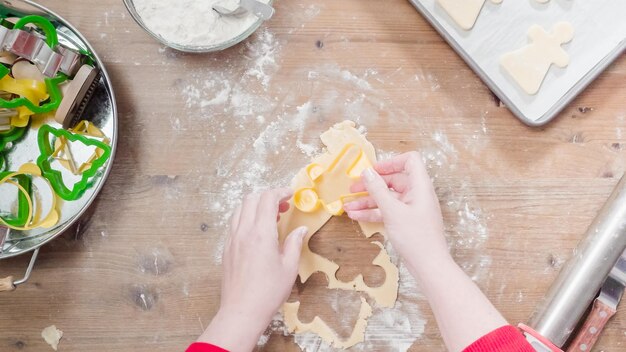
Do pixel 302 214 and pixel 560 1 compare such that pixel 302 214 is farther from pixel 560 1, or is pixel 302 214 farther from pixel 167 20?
pixel 560 1

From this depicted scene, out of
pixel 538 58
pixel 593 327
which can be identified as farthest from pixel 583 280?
pixel 538 58

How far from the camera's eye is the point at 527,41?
35.6 inches

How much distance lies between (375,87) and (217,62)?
0.83 feet

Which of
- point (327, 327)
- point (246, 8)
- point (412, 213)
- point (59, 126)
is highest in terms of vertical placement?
point (246, 8)

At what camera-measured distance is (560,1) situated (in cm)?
90

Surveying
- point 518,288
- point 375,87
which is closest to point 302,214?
point 375,87

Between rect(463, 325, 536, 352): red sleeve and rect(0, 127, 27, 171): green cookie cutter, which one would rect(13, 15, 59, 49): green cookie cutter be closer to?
rect(0, 127, 27, 171): green cookie cutter

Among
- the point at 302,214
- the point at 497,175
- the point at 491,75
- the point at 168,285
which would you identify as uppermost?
the point at 491,75

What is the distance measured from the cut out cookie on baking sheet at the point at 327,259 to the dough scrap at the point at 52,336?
35 centimetres

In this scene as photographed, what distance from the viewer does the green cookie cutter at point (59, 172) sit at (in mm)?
855

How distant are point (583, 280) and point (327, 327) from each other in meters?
0.38

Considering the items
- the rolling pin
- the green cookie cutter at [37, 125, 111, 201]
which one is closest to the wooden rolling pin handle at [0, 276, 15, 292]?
the green cookie cutter at [37, 125, 111, 201]

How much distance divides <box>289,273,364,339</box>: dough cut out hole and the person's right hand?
0.45 feet

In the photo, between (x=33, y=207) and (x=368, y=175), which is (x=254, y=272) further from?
(x=33, y=207)
